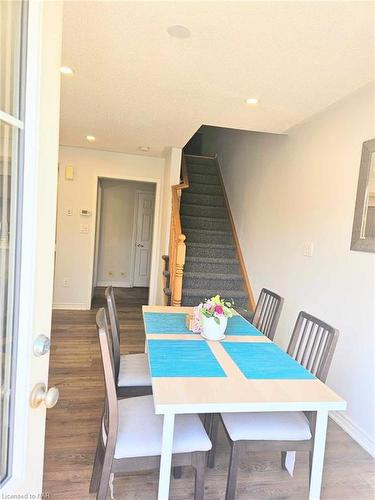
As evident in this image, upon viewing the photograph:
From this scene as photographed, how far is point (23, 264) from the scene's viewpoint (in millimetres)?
792

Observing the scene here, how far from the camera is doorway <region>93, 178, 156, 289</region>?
671cm

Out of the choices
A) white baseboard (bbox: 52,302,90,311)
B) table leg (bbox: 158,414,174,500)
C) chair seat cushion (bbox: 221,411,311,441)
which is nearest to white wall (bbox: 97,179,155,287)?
white baseboard (bbox: 52,302,90,311)

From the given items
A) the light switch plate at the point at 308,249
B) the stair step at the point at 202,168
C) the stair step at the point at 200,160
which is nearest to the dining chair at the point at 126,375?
the light switch plate at the point at 308,249

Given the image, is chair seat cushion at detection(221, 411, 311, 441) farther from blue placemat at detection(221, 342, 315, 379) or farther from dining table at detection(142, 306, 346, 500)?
blue placemat at detection(221, 342, 315, 379)

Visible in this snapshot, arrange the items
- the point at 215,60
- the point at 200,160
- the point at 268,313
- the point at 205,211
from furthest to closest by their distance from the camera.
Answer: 1. the point at 200,160
2. the point at 205,211
3. the point at 268,313
4. the point at 215,60

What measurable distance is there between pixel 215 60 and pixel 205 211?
3.40m

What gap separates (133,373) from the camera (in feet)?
6.67

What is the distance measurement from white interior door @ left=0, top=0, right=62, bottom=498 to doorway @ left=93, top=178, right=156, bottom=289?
5.91m

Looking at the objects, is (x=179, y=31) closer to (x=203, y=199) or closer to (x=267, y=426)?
(x=267, y=426)

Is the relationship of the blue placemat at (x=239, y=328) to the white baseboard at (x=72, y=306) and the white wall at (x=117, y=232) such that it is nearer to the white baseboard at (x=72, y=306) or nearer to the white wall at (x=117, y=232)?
the white baseboard at (x=72, y=306)

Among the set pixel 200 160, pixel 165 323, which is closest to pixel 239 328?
pixel 165 323

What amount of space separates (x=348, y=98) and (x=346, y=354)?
2004 mm

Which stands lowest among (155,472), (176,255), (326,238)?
(155,472)

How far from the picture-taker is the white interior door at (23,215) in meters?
0.77
